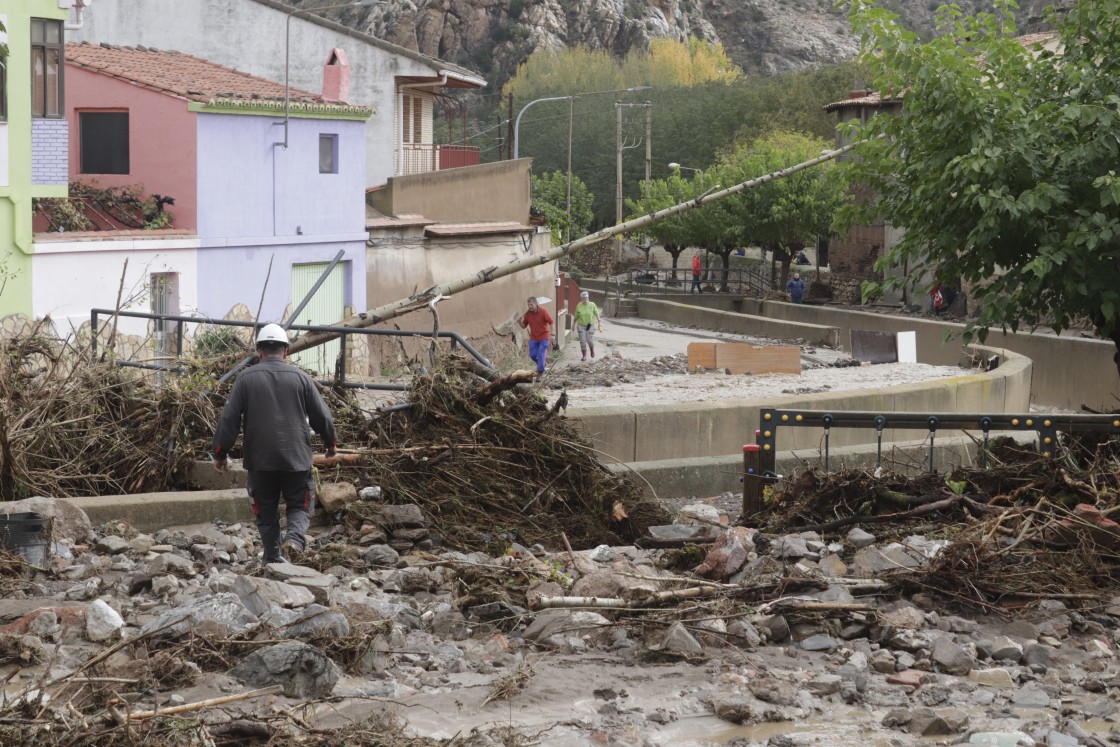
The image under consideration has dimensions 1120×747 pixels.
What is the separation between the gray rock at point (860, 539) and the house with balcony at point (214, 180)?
1702 centimetres

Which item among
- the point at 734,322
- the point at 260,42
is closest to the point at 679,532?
the point at 260,42

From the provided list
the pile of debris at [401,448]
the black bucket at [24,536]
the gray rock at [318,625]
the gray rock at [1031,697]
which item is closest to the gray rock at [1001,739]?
the gray rock at [1031,697]

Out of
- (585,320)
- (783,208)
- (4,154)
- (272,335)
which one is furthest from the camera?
(783,208)

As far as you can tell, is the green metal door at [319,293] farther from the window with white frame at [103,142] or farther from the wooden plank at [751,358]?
the wooden plank at [751,358]

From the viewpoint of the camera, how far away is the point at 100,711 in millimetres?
5516

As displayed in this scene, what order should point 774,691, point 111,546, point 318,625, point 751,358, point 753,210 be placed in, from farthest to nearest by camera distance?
point 753,210 → point 751,358 → point 111,546 → point 318,625 → point 774,691

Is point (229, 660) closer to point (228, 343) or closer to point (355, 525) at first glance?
point (355, 525)

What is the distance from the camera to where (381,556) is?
8992mm

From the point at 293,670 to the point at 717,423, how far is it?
354 inches

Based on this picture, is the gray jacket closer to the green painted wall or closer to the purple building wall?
the green painted wall

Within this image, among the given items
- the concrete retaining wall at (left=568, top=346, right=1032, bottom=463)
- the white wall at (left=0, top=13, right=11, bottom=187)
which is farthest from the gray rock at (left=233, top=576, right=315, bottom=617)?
the white wall at (left=0, top=13, right=11, bottom=187)

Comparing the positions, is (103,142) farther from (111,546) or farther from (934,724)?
(934,724)

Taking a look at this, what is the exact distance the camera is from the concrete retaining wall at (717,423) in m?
13.6

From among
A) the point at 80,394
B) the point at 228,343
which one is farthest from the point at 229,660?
the point at 228,343
